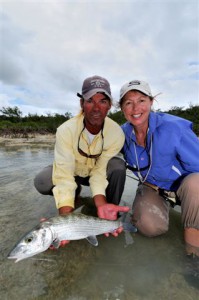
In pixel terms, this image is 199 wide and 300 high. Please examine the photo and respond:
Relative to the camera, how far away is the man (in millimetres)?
Answer: 3148

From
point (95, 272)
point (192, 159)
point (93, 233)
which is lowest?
point (95, 272)

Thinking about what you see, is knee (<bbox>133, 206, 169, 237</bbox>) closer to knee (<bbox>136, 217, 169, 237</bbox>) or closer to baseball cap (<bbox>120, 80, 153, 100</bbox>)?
knee (<bbox>136, 217, 169, 237</bbox>)

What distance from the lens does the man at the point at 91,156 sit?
124 inches

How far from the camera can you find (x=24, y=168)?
682cm

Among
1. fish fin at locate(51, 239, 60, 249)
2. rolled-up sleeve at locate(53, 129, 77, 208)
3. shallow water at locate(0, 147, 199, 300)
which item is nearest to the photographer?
shallow water at locate(0, 147, 199, 300)

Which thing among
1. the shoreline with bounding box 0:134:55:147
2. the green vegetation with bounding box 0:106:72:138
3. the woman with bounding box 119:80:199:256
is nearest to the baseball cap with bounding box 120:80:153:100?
the woman with bounding box 119:80:199:256

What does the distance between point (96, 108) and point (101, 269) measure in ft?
5.96

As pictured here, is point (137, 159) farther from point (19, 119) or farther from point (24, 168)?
point (19, 119)

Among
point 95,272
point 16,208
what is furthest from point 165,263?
point 16,208

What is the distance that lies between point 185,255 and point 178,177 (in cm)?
91

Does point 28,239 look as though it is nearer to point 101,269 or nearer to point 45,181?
point 101,269

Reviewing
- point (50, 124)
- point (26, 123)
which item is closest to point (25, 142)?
point (50, 124)

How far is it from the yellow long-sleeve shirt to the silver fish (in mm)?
617

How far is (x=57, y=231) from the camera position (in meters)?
2.41
